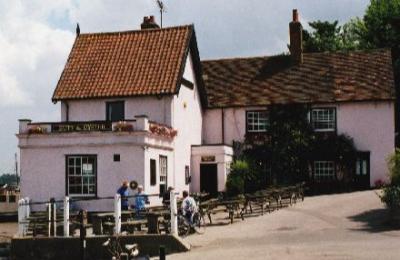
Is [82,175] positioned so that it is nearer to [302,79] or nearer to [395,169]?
[395,169]

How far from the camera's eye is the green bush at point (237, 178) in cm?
3819

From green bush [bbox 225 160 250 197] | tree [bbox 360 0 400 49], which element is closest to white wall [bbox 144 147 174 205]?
green bush [bbox 225 160 250 197]

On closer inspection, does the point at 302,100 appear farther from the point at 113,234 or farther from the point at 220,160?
the point at 113,234

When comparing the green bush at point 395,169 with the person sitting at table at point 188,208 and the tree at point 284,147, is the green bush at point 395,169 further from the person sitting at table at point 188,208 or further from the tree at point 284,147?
the tree at point 284,147

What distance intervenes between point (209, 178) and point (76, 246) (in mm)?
17642

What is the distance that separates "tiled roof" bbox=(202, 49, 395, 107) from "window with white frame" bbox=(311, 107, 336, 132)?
26.1 inches

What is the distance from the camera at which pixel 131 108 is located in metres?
35.6

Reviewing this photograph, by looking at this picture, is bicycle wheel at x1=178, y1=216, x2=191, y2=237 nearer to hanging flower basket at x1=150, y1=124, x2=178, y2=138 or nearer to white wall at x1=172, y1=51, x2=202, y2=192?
hanging flower basket at x1=150, y1=124, x2=178, y2=138

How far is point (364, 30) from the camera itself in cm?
5609

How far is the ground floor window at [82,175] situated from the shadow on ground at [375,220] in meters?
12.1

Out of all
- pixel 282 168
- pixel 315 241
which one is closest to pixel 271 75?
pixel 282 168

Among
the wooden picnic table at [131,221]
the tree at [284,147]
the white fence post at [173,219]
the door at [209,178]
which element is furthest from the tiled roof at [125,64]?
the white fence post at [173,219]

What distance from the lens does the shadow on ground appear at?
23556 mm

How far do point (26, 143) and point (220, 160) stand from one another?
11.5 metres
